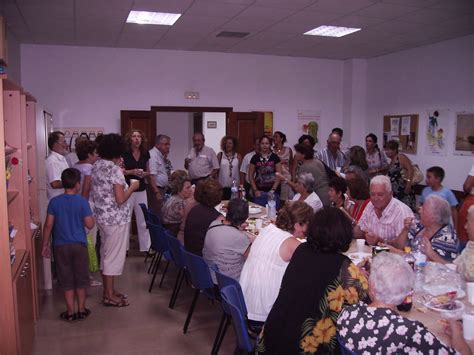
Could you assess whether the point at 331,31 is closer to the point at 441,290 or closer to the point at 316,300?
the point at 441,290

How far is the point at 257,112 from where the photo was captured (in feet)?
28.2

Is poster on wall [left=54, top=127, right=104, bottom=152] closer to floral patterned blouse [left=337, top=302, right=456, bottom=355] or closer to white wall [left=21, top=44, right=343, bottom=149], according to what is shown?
white wall [left=21, top=44, right=343, bottom=149]

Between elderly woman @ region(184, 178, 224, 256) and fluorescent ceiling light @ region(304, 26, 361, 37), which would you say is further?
fluorescent ceiling light @ region(304, 26, 361, 37)

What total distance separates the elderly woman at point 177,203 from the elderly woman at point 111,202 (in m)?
0.47

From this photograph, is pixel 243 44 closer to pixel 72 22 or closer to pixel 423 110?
pixel 72 22

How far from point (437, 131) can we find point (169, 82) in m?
4.86

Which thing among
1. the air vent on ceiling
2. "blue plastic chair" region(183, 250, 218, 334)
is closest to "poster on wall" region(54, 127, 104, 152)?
the air vent on ceiling

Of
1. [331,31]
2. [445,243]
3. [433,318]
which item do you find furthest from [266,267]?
[331,31]

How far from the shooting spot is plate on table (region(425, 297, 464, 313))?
93.3 inches

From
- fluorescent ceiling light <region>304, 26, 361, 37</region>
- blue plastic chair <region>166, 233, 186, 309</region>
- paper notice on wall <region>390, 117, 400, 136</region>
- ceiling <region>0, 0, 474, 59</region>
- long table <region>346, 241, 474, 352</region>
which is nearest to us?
long table <region>346, 241, 474, 352</region>

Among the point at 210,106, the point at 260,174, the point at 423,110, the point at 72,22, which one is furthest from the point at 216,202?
the point at 423,110

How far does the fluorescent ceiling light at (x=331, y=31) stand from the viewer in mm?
6604

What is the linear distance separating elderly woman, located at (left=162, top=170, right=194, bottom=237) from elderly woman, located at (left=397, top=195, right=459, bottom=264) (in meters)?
2.46

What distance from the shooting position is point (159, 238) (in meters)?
4.80
